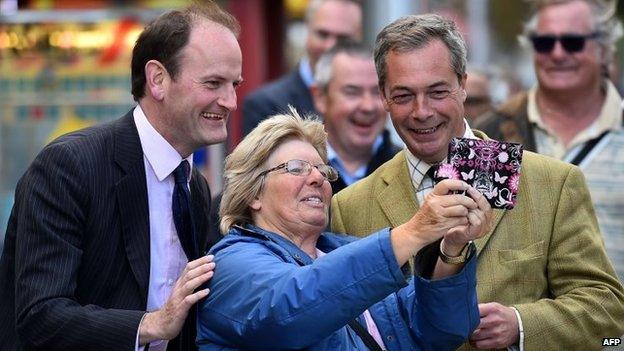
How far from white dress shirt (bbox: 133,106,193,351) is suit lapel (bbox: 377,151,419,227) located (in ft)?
2.50

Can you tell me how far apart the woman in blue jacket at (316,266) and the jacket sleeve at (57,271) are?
14.5 inches

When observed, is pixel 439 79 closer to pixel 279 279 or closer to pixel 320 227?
pixel 320 227

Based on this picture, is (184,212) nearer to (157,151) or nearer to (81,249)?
(157,151)

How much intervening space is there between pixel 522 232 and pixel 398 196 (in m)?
0.50

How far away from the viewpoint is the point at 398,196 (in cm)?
470

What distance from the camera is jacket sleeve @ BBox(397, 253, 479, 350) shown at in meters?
3.97

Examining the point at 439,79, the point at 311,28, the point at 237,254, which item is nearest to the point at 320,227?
the point at 237,254

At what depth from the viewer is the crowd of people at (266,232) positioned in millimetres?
3975

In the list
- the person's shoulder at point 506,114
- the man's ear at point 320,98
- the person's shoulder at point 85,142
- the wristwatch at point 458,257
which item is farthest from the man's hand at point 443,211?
the man's ear at point 320,98

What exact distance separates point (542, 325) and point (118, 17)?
700 cm

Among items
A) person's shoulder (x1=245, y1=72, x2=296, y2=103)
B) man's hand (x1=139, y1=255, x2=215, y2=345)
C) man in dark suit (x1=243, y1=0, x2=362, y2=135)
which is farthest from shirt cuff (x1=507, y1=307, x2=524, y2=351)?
person's shoulder (x1=245, y1=72, x2=296, y2=103)

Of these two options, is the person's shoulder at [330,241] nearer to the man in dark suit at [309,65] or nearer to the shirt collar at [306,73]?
the man in dark suit at [309,65]

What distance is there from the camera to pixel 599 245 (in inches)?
176

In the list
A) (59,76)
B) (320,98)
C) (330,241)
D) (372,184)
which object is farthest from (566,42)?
(59,76)
